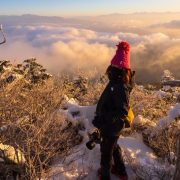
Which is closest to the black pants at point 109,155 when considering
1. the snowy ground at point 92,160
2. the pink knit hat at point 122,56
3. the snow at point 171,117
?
the snowy ground at point 92,160

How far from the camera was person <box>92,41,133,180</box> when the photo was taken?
19.5 ft

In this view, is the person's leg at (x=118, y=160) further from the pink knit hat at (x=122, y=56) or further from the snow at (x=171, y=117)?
the snow at (x=171, y=117)

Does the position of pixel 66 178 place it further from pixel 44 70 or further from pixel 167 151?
pixel 44 70

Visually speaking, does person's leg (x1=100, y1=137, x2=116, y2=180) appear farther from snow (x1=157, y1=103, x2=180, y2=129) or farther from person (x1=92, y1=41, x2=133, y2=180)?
snow (x1=157, y1=103, x2=180, y2=129)

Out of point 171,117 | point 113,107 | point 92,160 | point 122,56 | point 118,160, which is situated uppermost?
point 122,56

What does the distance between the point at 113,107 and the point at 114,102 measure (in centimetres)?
9

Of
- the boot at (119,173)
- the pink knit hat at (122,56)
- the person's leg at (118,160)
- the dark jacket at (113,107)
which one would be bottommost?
the boot at (119,173)

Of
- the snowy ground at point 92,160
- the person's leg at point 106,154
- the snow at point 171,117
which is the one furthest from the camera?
the snow at point 171,117

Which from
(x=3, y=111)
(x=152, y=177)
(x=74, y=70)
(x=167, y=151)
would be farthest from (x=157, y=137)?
(x=74, y=70)

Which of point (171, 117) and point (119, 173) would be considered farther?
point (171, 117)

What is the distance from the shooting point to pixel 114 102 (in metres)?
6.01

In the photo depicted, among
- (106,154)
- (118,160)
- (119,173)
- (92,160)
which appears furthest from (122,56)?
(92,160)

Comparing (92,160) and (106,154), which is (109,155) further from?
(92,160)

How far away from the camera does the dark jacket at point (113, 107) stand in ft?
19.4
